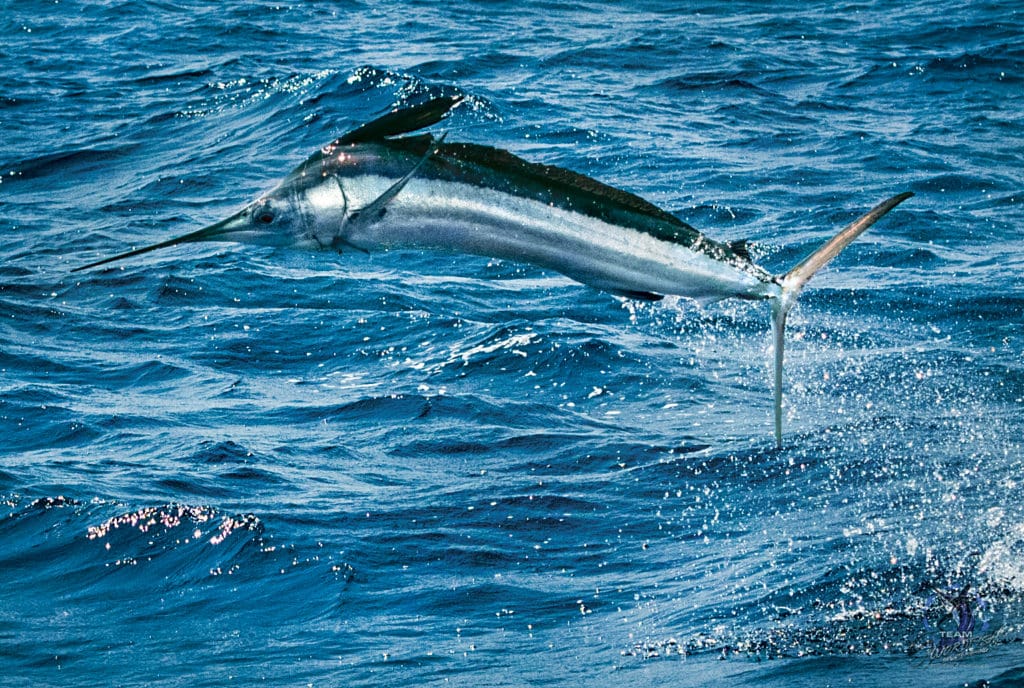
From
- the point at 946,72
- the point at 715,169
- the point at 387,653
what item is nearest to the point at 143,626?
the point at 387,653

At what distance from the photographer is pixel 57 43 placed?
80.8 feet

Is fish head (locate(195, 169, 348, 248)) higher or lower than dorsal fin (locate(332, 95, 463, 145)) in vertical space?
lower

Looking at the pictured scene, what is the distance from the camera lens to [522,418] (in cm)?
1005

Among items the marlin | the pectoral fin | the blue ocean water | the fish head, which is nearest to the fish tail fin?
the marlin

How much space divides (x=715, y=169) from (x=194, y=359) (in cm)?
680

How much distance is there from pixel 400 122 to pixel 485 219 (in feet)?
1.05

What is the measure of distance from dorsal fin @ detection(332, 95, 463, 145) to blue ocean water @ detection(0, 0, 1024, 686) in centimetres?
331

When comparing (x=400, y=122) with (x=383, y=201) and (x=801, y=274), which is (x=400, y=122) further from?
(x=801, y=274)

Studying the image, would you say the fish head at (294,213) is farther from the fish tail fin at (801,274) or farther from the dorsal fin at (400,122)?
the fish tail fin at (801,274)

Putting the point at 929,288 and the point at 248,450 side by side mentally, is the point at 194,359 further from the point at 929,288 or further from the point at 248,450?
the point at 929,288

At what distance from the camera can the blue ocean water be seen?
7.01 m

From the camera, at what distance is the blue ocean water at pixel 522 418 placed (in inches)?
276

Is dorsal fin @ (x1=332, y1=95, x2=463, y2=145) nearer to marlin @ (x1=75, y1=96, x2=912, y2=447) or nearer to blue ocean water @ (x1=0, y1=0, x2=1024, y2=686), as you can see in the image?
marlin @ (x1=75, y1=96, x2=912, y2=447)

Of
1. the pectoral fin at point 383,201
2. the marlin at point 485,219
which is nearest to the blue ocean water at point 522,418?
the marlin at point 485,219
